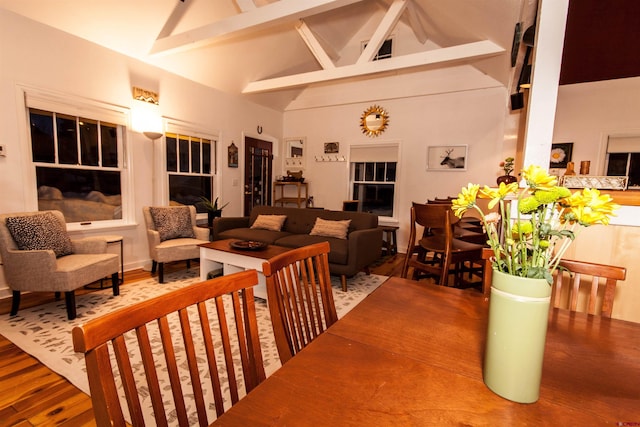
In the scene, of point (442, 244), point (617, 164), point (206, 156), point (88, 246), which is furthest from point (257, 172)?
point (617, 164)

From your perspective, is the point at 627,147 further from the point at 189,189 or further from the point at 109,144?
the point at 109,144

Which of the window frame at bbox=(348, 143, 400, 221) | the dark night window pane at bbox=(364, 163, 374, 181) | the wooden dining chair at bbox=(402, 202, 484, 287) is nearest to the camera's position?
the wooden dining chair at bbox=(402, 202, 484, 287)

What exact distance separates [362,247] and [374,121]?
10.2 feet

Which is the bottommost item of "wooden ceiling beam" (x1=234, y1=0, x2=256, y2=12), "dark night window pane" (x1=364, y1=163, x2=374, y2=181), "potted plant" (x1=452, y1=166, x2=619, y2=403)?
"potted plant" (x1=452, y1=166, x2=619, y2=403)

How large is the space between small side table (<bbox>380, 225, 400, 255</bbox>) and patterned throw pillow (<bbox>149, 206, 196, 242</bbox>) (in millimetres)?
2933

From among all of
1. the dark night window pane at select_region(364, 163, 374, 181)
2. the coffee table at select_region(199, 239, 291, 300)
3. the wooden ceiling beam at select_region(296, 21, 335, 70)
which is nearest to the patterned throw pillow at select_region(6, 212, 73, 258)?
the coffee table at select_region(199, 239, 291, 300)

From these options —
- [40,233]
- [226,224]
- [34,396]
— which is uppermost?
[40,233]

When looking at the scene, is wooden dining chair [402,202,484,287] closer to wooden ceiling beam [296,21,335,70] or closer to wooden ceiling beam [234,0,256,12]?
wooden ceiling beam [234,0,256,12]

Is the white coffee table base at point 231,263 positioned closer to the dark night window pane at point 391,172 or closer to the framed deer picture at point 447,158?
the dark night window pane at point 391,172

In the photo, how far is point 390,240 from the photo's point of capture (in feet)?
16.2

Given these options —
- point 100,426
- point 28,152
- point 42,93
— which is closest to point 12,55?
point 42,93

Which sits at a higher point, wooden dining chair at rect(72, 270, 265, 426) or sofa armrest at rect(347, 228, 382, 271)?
wooden dining chair at rect(72, 270, 265, 426)

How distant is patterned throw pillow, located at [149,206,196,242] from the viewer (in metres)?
3.63

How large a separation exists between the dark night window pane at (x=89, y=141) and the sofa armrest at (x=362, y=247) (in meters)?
3.18
